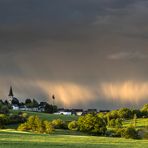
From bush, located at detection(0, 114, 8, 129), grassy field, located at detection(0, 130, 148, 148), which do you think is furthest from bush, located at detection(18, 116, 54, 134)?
grassy field, located at detection(0, 130, 148, 148)

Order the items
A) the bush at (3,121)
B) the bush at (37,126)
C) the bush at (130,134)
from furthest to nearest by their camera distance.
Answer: the bush at (3,121) → the bush at (130,134) → the bush at (37,126)

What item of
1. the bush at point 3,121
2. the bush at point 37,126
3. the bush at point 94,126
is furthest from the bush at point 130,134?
the bush at point 3,121

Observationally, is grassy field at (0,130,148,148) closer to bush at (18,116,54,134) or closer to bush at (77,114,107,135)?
bush at (18,116,54,134)

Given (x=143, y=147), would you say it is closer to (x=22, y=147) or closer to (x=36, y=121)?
(x=22, y=147)

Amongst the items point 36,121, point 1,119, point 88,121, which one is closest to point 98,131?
point 88,121

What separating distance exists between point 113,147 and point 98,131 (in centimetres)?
7844

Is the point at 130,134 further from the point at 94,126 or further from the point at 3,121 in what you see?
the point at 3,121

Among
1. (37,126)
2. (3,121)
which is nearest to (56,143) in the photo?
(37,126)

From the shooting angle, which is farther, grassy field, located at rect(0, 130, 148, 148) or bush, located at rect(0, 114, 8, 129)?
bush, located at rect(0, 114, 8, 129)

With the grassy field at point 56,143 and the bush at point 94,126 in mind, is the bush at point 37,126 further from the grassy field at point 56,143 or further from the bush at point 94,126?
the grassy field at point 56,143

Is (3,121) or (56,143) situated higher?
(3,121)

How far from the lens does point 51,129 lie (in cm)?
13900

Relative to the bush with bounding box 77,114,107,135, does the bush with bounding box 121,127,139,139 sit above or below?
below

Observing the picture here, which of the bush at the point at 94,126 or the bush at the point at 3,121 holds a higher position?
the bush at the point at 3,121
